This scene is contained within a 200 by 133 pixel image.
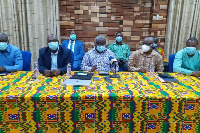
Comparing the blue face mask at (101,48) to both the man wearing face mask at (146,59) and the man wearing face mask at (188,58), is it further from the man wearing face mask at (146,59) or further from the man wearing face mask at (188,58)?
the man wearing face mask at (188,58)

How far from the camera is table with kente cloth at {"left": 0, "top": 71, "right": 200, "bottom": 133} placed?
1560 millimetres

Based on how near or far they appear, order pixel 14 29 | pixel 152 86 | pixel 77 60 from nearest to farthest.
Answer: pixel 152 86
pixel 77 60
pixel 14 29

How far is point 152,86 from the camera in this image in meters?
1.83

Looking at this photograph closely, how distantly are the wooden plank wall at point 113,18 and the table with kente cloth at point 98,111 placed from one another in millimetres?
2859

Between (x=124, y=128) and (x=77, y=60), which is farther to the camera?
(x=77, y=60)

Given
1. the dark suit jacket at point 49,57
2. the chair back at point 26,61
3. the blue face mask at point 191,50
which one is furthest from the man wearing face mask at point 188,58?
the chair back at point 26,61

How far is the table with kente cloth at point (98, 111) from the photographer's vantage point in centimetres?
156

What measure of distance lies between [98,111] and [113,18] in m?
3.09

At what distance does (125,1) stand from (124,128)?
3.31 m

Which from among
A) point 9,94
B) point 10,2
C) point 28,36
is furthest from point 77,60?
point 9,94

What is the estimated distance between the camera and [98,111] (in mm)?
1591

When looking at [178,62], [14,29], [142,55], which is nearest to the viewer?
[178,62]

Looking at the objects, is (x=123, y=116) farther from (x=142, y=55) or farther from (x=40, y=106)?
(x=142, y=55)

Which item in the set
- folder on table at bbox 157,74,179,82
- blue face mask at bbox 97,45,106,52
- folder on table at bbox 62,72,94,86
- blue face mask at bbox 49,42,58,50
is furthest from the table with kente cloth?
blue face mask at bbox 97,45,106,52
